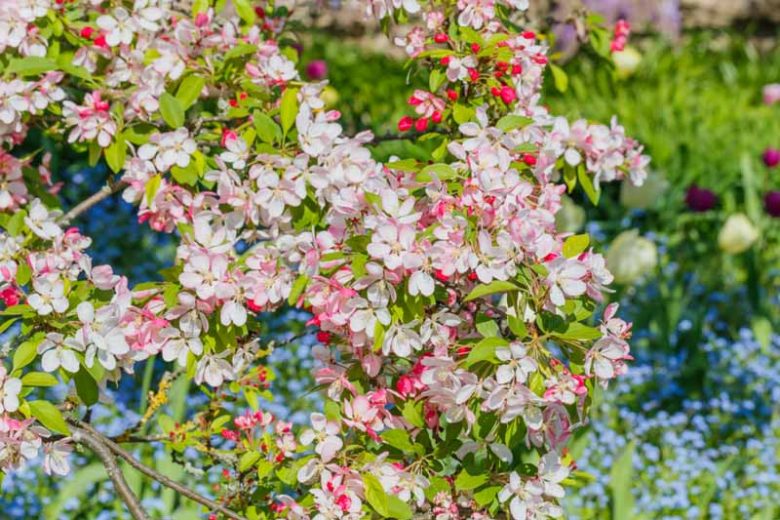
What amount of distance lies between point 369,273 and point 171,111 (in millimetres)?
587

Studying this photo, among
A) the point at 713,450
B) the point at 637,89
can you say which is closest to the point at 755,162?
the point at 637,89

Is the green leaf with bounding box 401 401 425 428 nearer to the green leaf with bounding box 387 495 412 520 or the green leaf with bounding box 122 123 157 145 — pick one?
the green leaf with bounding box 387 495 412 520

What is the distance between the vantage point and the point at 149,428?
3076 mm

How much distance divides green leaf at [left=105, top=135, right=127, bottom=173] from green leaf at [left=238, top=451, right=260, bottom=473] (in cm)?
61

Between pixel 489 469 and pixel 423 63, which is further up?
pixel 423 63

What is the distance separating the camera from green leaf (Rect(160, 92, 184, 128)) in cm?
205

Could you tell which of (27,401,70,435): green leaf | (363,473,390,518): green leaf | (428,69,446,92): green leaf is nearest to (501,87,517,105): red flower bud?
(428,69,446,92): green leaf

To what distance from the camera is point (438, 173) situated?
1.81 m

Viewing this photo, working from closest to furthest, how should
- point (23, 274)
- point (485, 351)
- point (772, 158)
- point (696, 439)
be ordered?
1. point (485, 351)
2. point (23, 274)
3. point (696, 439)
4. point (772, 158)

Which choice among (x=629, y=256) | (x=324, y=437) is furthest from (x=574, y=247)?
(x=629, y=256)

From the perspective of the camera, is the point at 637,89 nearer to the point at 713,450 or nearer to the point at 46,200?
the point at 713,450

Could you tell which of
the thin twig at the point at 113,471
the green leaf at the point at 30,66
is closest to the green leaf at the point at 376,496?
the thin twig at the point at 113,471

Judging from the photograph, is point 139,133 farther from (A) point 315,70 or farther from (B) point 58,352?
(A) point 315,70

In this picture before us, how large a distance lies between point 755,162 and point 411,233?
3690 millimetres
